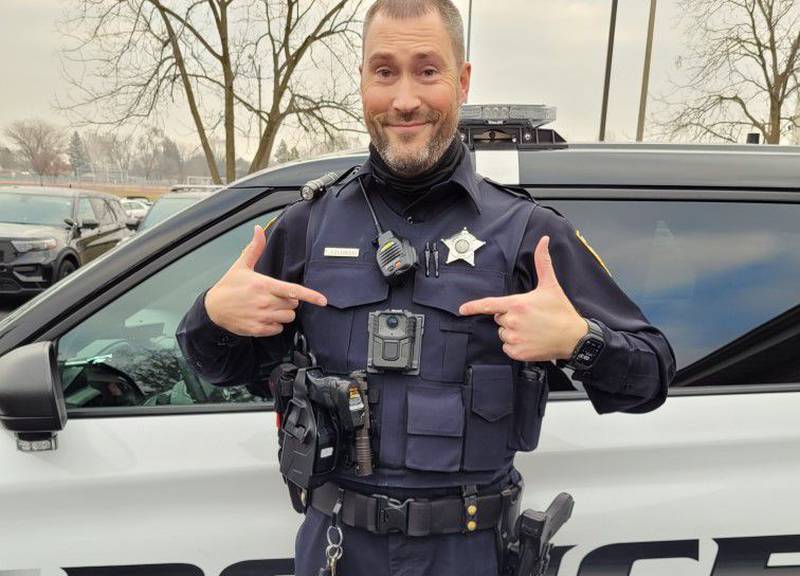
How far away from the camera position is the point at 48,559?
1.43 metres

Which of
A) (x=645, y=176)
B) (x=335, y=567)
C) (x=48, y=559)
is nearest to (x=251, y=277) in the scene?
(x=335, y=567)

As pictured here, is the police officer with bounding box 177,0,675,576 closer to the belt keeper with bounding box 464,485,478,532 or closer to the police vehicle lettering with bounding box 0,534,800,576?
the belt keeper with bounding box 464,485,478,532

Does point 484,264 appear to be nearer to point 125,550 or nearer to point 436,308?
point 436,308

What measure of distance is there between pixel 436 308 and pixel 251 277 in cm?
36

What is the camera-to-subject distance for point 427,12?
1195 mm

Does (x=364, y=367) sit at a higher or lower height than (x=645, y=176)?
lower

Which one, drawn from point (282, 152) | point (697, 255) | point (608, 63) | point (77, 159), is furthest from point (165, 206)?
point (77, 159)

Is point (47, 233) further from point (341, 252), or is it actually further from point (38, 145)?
point (38, 145)

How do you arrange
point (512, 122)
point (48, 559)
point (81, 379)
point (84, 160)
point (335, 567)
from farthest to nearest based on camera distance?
point (84, 160), point (512, 122), point (81, 379), point (48, 559), point (335, 567)

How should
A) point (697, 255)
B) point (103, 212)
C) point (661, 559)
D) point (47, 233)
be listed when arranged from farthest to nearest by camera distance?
1. point (103, 212)
2. point (47, 233)
3. point (697, 255)
4. point (661, 559)

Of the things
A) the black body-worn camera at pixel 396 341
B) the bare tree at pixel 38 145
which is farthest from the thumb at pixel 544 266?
the bare tree at pixel 38 145

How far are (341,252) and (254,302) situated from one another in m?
0.20

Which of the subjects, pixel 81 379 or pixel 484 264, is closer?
pixel 484 264

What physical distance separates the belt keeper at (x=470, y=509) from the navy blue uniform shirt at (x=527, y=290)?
0.30 meters
